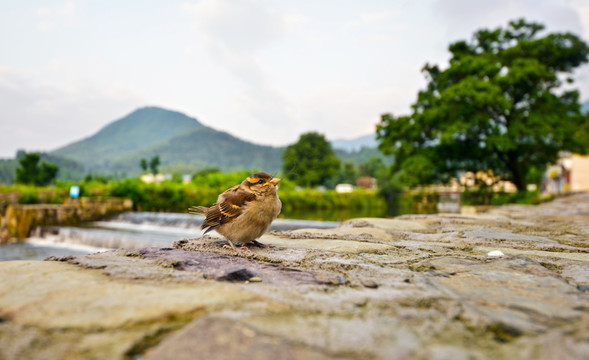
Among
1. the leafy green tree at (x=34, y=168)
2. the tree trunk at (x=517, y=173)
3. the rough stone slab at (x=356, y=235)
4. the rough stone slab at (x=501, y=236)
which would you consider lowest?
the rough stone slab at (x=501, y=236)

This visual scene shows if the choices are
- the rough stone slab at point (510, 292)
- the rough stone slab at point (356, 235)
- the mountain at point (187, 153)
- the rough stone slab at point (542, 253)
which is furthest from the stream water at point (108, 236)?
the mountain at point (187, 153)

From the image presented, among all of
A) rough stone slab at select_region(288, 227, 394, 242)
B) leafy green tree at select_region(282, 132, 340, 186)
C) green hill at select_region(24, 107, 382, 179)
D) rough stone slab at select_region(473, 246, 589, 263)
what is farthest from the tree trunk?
green hill at select_region(24, 107, 382, 179)

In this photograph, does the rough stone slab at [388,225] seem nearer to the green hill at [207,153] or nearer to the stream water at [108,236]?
the stream water at [108,236]

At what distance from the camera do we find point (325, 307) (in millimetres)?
1495

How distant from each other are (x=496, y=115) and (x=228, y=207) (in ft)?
60.4

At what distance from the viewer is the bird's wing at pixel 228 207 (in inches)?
118

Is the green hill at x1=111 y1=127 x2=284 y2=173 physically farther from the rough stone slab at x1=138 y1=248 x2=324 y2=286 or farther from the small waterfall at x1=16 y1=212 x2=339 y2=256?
the rough stone slab at x1=138 y1=248 x2=324 y2=286

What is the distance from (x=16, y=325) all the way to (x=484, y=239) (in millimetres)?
3500

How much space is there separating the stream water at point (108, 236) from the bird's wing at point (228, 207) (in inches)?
289

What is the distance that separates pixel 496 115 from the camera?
18.3 metres

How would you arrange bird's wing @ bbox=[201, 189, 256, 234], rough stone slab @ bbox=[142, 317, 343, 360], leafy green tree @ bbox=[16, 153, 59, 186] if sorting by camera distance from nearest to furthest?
rough stone slab @ bbox=[142, 317, 343, 360], bird's wing @ bbox=[201, 189, 256, 234], leafy green tree @ bbox=[16, 153, 59, 186]

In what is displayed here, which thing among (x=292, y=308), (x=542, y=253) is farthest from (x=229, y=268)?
(x=542, y=253)

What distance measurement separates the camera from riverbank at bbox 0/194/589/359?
1.16 meters

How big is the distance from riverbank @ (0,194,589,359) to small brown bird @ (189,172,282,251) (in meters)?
0.47
